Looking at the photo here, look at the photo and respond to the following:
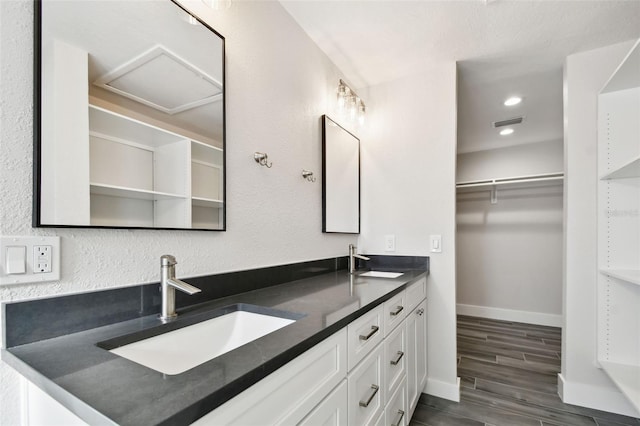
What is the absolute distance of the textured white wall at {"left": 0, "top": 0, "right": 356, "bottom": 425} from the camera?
71 cm

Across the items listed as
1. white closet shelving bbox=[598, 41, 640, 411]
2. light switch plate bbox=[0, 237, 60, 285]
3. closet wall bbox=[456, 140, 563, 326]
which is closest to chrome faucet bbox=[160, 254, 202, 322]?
light switch plate bbox=[0, 237, 60, 285]

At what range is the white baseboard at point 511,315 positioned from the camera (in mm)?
3666

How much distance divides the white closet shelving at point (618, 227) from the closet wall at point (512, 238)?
1.90m

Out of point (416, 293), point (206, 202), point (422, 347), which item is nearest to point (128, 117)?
point (206, 202)

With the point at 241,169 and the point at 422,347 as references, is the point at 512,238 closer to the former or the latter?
the point at 422,347

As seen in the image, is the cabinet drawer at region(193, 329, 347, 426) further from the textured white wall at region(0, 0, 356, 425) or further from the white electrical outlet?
the white electrical outlet

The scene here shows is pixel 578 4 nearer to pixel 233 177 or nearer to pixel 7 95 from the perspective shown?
pixel 233 177

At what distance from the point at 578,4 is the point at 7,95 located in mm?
2469

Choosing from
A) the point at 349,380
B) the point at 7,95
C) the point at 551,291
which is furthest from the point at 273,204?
the point at 551,291

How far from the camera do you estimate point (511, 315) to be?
389 cm

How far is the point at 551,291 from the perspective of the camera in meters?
3.69

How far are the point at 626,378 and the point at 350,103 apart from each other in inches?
91.2

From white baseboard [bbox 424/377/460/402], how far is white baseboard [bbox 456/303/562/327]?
2280 millimetres

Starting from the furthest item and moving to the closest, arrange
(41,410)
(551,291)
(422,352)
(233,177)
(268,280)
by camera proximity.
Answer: (551,291) < (422,352) < (268,280) < (233,177) < (41,410)
